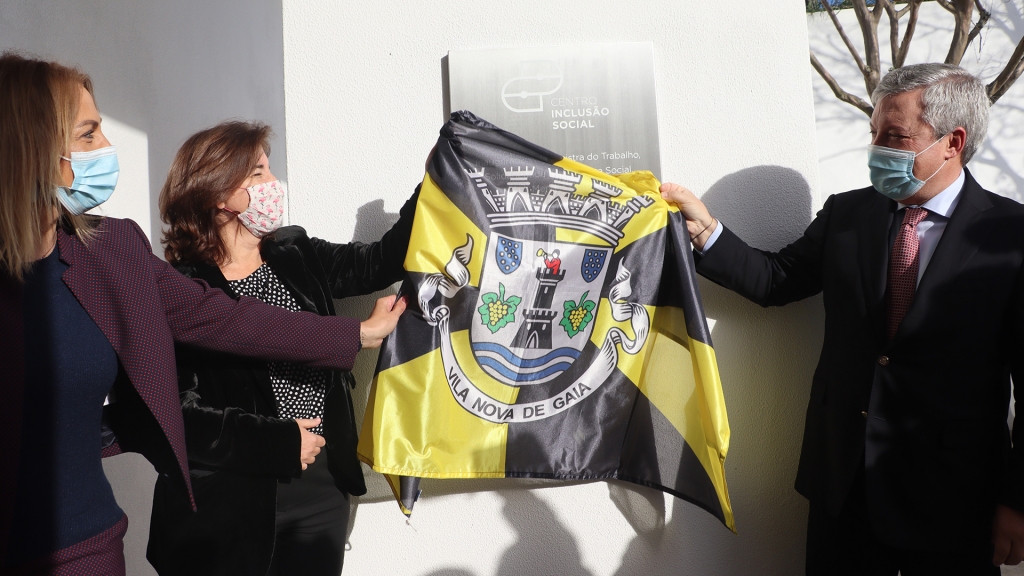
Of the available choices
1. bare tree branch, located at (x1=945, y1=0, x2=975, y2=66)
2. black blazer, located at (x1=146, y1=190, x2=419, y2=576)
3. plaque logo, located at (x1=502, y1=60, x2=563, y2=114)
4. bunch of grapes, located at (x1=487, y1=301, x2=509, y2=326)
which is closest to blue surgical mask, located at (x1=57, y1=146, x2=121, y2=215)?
black blazer, located at (x1=146, y1=190, x2=419, y2=576)

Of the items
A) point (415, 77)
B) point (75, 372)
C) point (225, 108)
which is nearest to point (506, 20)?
point (415, 77)

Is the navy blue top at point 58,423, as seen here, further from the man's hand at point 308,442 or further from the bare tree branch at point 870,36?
the bare tree branch at point 870,36

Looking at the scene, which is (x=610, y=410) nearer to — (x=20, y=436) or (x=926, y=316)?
(x=926, y=316)

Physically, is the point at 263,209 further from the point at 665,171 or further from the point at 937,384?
the point at 937,384

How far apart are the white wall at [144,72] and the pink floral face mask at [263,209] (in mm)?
1908

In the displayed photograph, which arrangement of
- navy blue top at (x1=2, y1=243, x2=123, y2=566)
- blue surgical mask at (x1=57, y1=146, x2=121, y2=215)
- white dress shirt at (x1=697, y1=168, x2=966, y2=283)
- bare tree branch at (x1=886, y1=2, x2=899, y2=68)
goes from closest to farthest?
navy blue top at (x1=2, y1=243, x2=123, y2=566) < blue surgical mask at (x1=57, y1=146, x2=121, y2=215) < white dress shirt at (x1=697, y1=168, x2=966, y2=283) < bare tree branch at (x1=886, y1=2, x2=899, y2=68)

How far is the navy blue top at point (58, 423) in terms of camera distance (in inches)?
50.2

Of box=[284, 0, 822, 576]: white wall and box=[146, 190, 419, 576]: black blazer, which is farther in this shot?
box=[284, 0, 822, 576]: white wall

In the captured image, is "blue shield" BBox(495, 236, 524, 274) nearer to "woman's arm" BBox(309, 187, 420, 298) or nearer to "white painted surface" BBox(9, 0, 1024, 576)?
"woman's arm" BBox(309, 187, 420, 298)

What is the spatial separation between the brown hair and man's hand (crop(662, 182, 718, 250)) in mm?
1222

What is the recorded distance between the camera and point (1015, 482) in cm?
182

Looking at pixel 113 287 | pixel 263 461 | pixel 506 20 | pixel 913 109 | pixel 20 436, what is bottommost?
pixel 263 461

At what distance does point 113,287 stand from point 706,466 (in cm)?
163

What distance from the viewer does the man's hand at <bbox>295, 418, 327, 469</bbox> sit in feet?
6.19
